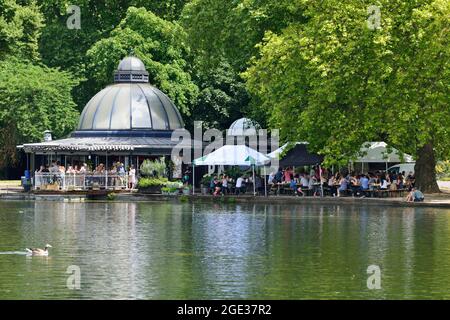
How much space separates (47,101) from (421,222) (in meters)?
43.3

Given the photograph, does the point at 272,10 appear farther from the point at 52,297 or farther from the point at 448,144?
the point at 52,297

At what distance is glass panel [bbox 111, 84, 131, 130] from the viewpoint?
79125mm

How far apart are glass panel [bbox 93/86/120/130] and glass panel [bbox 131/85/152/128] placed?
131cm

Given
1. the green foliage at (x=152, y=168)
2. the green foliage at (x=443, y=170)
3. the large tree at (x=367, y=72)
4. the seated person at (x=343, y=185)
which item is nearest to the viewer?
the large tree at (x=367, y=72)

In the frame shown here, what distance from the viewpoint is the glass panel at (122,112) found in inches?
3115

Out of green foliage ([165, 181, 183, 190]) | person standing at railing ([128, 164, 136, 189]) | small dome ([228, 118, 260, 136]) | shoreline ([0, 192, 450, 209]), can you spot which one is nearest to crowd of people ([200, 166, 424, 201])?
shoreline ([0, 192, 450, 209])

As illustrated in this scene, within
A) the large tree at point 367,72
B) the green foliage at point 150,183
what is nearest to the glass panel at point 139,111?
the green foliage at point 150,183

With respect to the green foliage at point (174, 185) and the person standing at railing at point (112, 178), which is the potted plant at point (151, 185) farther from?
the person standing at railing at point (112, 178)

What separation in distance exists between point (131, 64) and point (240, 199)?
17.7 meters

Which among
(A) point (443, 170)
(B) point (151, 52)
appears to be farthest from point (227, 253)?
(A) point (443, 170)

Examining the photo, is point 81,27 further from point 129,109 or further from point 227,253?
point 227,253

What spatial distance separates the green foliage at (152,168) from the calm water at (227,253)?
1805 centimetres

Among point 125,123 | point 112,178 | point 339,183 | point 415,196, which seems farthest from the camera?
point 125,123

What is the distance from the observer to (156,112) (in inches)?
3120
